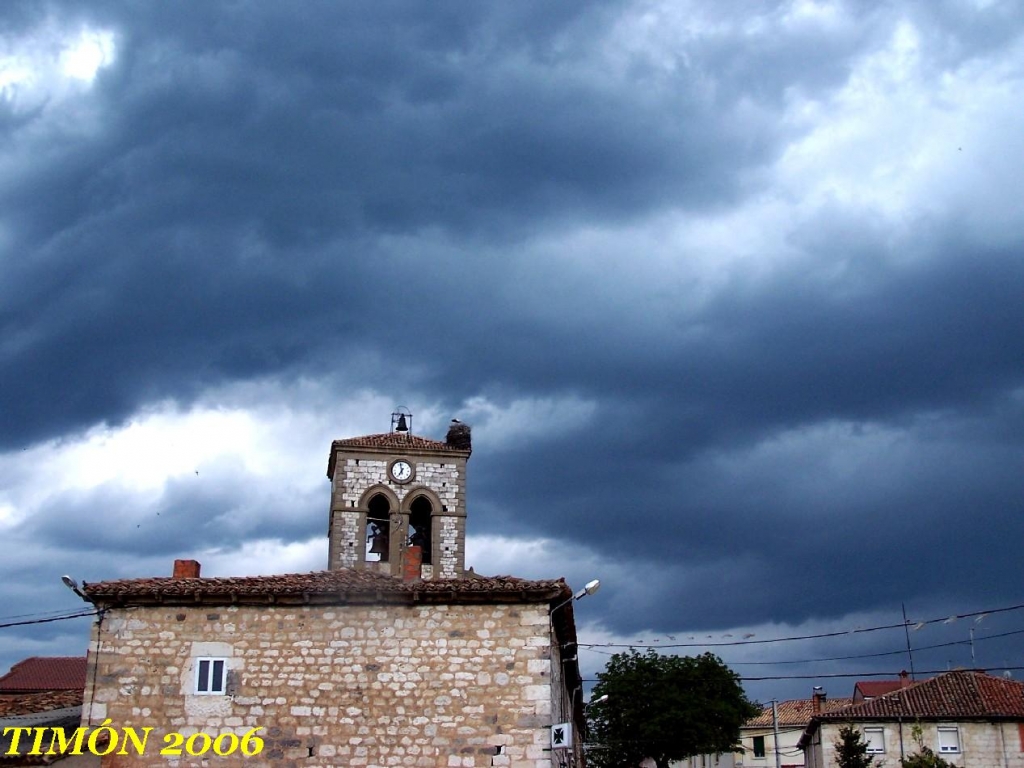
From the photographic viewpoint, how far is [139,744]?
17.9 meters

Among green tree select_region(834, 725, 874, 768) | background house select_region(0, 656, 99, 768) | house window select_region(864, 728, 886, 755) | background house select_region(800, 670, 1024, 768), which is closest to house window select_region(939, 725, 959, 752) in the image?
background house select_region(800, 670, 1024, 768)

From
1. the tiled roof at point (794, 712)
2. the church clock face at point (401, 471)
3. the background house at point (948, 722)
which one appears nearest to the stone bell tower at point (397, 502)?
the church clock face at point (401, 471)

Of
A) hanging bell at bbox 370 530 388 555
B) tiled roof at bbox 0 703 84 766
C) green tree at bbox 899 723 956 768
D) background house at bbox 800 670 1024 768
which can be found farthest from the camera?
background house at bbox 800 670 1024 768

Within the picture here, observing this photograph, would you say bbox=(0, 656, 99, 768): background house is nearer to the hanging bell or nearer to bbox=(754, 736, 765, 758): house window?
the hanging bell

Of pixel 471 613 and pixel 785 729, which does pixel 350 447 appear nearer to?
pixel 471 613

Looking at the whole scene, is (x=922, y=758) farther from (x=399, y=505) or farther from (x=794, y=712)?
(x=794, y=712)

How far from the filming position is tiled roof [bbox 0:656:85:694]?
5484 centimetres

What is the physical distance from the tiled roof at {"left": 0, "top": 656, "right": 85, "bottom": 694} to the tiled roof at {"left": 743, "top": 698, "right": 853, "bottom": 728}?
42.4m

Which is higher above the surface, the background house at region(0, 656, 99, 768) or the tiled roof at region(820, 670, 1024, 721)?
the tiled roof at region(820, 670, 1024, 721)

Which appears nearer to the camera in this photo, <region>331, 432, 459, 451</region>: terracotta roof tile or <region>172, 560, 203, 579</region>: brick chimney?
<region>172, 560, 203, 579</region>: brick chimney

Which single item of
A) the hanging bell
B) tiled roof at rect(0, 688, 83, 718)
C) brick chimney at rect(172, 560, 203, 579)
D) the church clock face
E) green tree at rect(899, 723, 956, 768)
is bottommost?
green tree at rect(899, 723, 956, 768)

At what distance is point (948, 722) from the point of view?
49000mm

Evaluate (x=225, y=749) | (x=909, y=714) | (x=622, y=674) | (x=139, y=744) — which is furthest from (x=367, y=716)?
(x=909, y=714)

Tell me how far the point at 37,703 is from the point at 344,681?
8103 mm
